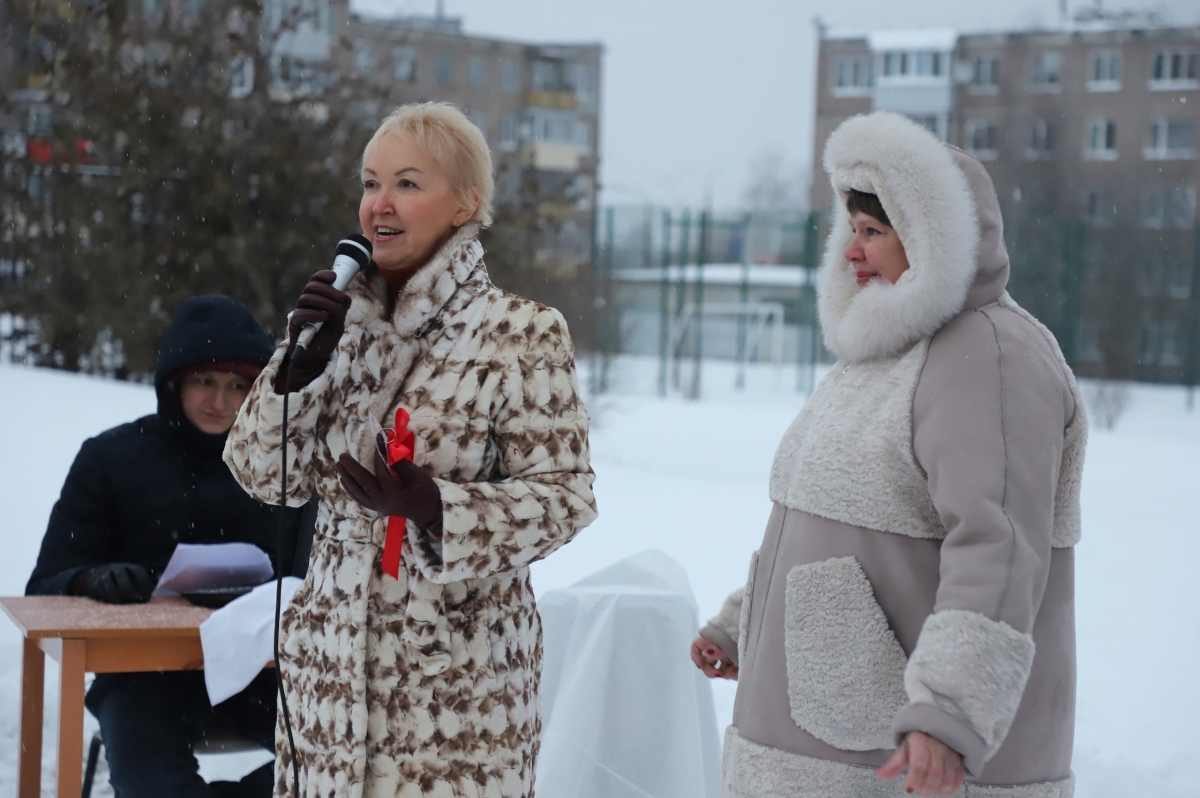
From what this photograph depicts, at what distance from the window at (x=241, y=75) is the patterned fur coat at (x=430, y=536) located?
805cm

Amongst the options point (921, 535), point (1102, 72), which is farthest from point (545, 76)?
point (921, 535)

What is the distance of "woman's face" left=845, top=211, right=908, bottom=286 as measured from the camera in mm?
1910

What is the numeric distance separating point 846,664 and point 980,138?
88.5ft

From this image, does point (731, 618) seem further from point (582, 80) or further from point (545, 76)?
point (582, 80)

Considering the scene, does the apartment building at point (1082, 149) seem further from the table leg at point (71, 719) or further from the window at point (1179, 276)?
the table leg at point (71, 719)

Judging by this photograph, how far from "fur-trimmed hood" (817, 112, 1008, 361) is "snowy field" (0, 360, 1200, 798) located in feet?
8.13

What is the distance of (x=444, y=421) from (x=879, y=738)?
A: 2.82 ft

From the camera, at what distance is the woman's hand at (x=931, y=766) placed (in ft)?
5.07

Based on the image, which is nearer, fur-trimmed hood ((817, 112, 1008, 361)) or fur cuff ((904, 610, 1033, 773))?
fur cuff ((904, 610, 1033, 773))

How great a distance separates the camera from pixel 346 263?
1.93 metres

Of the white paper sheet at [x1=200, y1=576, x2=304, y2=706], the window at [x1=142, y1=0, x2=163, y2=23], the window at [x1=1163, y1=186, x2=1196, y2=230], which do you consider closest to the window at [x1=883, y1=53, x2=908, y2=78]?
the window at [x1=1163, y1=186, x2=1196, y2=230]

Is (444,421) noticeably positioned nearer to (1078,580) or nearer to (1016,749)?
Result: (1016,749)

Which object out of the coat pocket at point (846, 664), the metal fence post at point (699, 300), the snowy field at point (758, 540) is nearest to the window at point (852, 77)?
the metal fence post at point (699, 300)

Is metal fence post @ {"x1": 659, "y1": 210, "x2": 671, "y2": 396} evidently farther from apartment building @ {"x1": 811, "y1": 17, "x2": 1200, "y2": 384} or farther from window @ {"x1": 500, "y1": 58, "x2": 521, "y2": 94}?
window @ {"x1": 500, "y1": 58, "x2": 521, "y2": 94}
